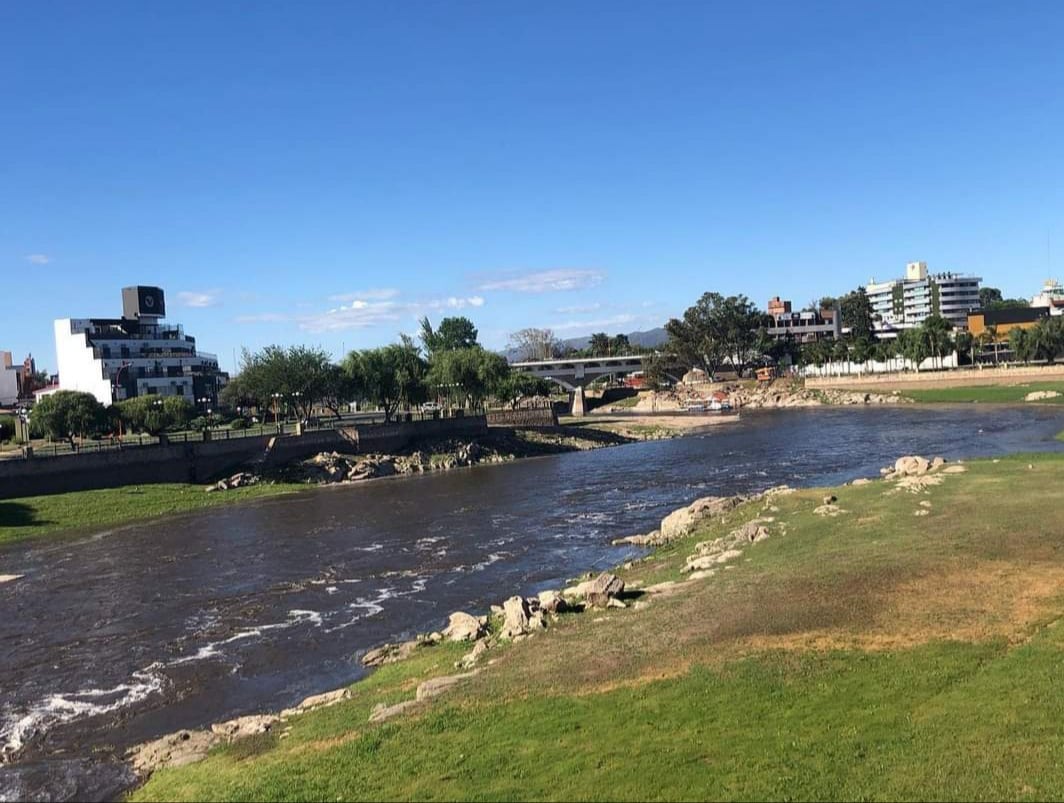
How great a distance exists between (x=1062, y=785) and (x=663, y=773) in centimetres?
564

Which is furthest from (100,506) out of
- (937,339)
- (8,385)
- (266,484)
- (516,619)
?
(937,339)

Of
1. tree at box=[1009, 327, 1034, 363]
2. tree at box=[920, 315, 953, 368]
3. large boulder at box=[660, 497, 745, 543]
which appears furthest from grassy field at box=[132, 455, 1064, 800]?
tree at box=[920, 315, 953, 368]

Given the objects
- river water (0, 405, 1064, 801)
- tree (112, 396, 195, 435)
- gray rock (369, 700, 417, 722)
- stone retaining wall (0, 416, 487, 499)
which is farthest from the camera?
tree (112, 396, 195, 435)

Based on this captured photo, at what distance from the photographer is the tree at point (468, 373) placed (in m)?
118

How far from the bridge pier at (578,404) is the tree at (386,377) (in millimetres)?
65837

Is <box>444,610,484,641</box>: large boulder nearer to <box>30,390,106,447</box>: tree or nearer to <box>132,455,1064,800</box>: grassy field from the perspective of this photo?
<box>132,455,1064,800</box>: grassy field

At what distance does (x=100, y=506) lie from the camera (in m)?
63.1

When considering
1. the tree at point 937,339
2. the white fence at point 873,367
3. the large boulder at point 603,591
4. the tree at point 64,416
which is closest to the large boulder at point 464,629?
the large boulder at point 603,591

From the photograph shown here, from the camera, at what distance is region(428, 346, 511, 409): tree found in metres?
118

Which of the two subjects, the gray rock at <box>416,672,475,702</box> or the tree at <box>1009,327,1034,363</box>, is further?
the tree at <box>1009,327,1034,363</box>

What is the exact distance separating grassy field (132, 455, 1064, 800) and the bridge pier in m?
148

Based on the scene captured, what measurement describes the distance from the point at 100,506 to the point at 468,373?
202ft

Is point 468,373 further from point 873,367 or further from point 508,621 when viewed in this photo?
point 873,367

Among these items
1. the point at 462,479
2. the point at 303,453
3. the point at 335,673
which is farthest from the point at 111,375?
the point at 335,673
